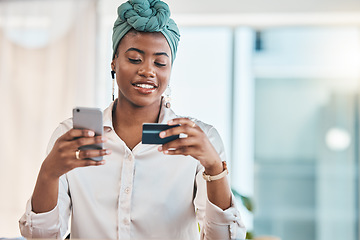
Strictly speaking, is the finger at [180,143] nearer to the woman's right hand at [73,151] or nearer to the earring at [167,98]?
the woman's right hand at [73,151]

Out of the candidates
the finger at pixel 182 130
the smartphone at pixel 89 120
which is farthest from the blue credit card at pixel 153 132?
the smartphone at pixel 89 120

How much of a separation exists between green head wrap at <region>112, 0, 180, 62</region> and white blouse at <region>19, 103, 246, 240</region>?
300 millimetres

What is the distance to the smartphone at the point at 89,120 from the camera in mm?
1097

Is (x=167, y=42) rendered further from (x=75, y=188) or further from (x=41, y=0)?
(x=41, y=0)

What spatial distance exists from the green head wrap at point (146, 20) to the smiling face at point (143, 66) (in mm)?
20

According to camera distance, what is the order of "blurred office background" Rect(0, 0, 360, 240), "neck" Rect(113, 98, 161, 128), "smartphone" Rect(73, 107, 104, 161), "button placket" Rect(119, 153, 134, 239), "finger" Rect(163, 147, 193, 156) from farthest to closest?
"blurred office background" Rect(0, 0, 360, 240), "neck" Rect(113, 98, 161, 128), "button placket" Rect(119, 153, 134, 239), "finger" Rect(163, 147, 193, 156), "smartphone" Rect(73, 107, 104, 161)

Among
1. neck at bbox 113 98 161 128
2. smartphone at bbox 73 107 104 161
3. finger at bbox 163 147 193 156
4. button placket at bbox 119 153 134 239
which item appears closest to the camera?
smartphone at bbox 73 107 104 161

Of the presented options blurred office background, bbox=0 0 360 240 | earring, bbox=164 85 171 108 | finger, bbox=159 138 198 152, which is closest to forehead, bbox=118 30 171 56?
earring, bbox=164 85 171 108

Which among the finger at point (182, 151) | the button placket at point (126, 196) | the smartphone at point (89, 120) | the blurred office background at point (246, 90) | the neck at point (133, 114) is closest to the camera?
the smartphone at point (89, 120)

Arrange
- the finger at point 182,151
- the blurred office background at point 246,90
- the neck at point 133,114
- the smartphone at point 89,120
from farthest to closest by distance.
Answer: the blurred office background at point 246,90 < the neck at point 133,114 < the finger at point 182,151 < the smartphone at point 89,120

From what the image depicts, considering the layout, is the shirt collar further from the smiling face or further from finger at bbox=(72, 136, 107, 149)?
finger at bbox=(72, 136, 107, 149)

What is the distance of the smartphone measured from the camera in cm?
110

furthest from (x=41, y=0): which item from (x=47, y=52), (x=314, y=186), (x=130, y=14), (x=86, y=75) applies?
(x=314, y=186)

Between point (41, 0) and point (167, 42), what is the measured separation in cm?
233
